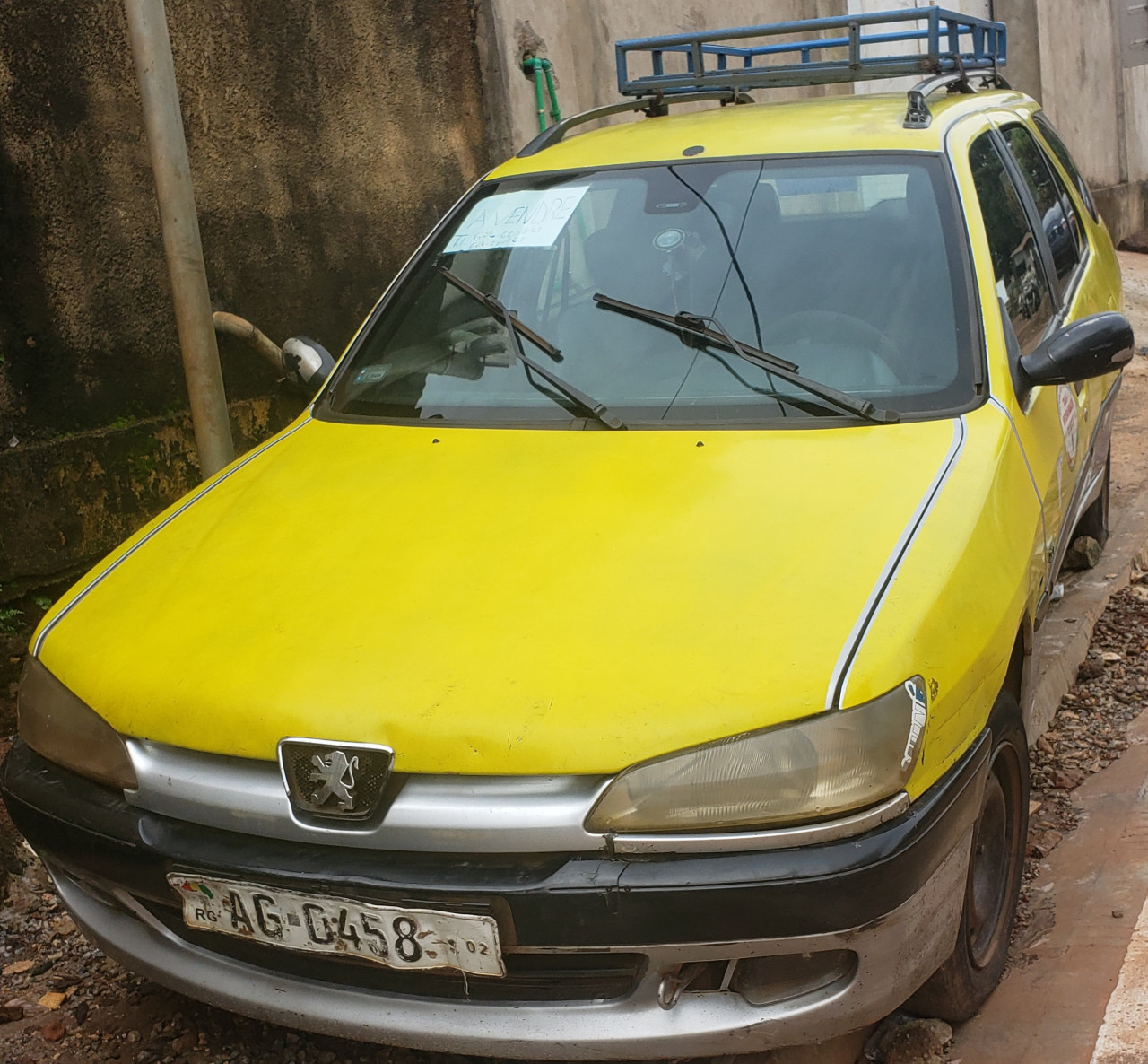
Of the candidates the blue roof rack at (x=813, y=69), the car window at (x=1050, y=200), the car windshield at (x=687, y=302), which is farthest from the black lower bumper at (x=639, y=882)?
the car window at (x=1050, y=200)

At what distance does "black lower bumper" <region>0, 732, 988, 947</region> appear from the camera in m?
1.84

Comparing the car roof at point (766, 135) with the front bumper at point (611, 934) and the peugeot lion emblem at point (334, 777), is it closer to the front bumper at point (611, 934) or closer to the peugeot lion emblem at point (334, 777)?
the front bumper at point (611, 934)

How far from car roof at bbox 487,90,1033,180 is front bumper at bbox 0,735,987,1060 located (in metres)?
1.65

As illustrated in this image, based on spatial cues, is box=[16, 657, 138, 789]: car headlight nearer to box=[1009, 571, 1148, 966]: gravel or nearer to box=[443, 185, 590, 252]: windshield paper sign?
box=[443, 185, 590, 252]: windshield paper sign

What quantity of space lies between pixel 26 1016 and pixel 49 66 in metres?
3.08

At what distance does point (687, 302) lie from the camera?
9.58ft

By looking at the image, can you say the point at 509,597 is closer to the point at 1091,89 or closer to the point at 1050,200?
the point at 1050,200

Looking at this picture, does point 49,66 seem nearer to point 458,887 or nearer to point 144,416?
point 144,416

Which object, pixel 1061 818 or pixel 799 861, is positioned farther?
pixel 1061 818

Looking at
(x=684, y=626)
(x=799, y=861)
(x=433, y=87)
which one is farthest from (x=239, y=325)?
(x=799, y=861)

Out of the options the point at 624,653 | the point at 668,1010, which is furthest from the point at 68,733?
the point at 668,1010

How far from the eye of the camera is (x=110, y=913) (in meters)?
2.33

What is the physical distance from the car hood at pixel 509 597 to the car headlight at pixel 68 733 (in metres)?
0.04

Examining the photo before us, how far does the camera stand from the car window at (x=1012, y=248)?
300cm
